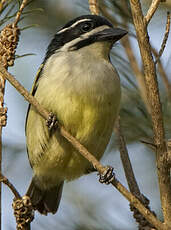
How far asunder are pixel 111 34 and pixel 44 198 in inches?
67.8

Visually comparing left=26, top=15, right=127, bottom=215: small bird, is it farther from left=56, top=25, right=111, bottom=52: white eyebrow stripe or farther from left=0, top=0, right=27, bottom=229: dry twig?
left=0, top=0, right=27, bottom=229: dry twig

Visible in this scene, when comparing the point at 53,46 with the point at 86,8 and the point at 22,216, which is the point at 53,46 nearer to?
the point at 86,8

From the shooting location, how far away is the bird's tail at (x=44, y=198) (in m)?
4.32

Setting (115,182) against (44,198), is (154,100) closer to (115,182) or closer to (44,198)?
(115,182)

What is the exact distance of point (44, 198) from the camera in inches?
174

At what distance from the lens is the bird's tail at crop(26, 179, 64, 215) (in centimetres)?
432

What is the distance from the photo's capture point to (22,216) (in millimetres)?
2584

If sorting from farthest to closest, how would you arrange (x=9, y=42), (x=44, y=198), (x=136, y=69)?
(x=44, y=198) → (x=136, y=69) → (x=9, y=42)

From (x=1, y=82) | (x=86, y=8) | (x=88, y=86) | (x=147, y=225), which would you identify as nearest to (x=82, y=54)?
(x=88, y=86)

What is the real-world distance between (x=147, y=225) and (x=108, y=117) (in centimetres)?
90

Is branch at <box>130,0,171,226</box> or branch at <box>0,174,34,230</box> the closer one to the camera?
branch at <box>130,0,171,226</box>

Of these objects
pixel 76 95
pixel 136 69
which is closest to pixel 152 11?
pixel 76 95

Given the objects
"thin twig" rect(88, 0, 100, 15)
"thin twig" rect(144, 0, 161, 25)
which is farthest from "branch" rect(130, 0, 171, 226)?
"thin twig" rect(88, 0, 100, 15)

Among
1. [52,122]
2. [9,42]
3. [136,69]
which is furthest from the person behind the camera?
[136,69]
